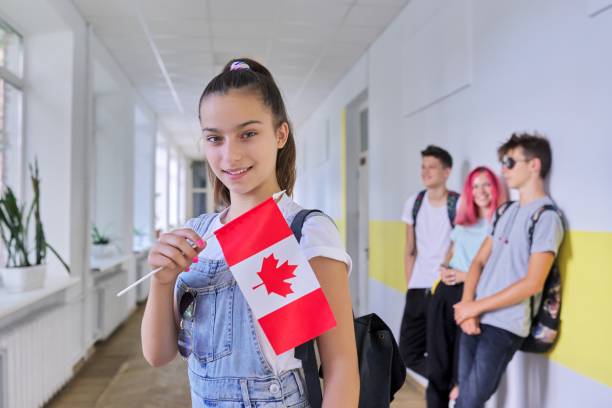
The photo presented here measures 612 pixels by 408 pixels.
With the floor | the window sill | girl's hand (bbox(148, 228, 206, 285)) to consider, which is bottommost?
the floor

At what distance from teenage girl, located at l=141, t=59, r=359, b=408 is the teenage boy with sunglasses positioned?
136 cm

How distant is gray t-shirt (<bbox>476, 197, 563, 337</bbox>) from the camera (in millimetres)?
1968

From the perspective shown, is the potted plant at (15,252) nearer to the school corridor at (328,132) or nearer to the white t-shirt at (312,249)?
the school corridor at (328,132)

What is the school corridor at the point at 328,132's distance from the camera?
6.35 ft

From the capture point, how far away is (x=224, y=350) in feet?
2.96

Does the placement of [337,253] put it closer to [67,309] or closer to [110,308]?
[67,309]

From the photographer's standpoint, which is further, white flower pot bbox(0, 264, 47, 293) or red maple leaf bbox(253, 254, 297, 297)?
white flower pot bbox(0, 264, 47, 293)

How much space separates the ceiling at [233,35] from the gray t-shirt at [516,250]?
7.19 ft

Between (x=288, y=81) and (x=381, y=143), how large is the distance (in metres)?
2.11

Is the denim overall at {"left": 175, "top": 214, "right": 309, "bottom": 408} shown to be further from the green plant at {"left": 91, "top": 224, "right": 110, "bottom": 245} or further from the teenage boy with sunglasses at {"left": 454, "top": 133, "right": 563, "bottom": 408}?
the green plant at {"left": 91, "top": 224, "right": 110, "bottom": 245}

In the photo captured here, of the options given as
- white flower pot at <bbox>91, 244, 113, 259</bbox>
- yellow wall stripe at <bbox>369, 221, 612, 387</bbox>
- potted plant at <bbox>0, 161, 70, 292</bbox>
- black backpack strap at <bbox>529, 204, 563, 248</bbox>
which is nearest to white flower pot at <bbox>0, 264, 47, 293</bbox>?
potted plant at <bbox>0, 161, 70, 292</bbox>

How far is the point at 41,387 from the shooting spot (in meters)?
3.12

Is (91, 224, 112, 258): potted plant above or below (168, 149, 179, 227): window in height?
below

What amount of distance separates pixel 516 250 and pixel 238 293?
1.54m
